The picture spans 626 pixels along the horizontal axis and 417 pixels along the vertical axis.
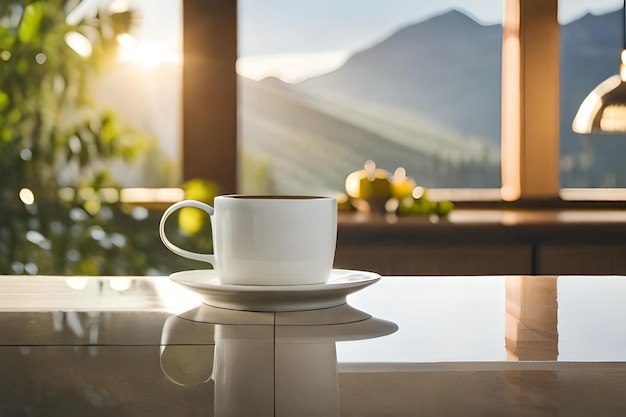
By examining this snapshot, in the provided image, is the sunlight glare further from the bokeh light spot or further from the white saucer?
the white saucer

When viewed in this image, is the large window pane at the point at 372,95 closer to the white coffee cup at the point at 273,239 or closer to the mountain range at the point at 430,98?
the mountain range at the point at 430,98

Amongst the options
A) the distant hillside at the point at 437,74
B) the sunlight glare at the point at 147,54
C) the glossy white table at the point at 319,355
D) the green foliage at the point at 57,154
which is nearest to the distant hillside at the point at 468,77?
the distant hillside at the point at 437,74

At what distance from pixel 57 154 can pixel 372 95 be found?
1319 mm

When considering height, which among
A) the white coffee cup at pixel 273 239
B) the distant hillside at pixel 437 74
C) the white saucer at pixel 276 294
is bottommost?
the white saucer at pixel 276 294

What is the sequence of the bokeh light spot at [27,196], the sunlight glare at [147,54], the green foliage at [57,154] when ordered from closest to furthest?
the green foliage at [57,154], the bokeh light spot at [27,196], the sunlight glare at [147,54]

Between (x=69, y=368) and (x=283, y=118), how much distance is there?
9.71 ft

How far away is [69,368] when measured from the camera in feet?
1.69

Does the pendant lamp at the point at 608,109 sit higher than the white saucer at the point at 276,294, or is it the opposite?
the pendant lamp at the point at 608,109

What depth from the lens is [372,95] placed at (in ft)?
11.3

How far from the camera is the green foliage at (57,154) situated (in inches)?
99.8

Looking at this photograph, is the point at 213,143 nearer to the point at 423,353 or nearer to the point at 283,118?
the point at 283,118

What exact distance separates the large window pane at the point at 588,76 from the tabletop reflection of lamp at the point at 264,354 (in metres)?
2.97

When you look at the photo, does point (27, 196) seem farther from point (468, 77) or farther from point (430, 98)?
point (468, 77)

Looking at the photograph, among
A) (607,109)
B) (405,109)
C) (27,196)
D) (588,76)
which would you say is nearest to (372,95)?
(405,109)
